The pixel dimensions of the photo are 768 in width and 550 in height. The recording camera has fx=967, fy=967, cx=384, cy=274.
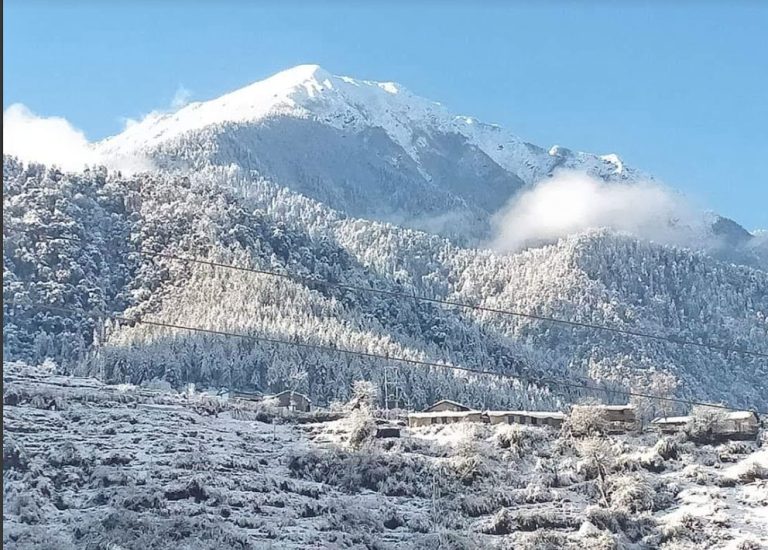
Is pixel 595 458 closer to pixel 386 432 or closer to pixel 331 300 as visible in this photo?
pixel 386 432

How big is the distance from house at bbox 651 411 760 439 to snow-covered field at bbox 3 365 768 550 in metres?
2.00

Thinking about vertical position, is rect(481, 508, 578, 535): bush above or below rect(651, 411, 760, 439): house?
below

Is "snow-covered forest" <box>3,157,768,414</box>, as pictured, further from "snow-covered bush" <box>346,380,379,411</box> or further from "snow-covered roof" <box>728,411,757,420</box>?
"snow-covered roof" <box>728,411,757,420</box>

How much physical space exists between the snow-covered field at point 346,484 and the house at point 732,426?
200 centimetres

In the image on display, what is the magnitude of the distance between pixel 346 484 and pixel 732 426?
2257 centimetres

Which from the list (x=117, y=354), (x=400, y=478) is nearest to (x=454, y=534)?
(x=400, y=478)

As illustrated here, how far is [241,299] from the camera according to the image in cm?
10512

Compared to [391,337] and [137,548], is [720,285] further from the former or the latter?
[137,548]

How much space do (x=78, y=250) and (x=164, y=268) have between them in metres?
9.72

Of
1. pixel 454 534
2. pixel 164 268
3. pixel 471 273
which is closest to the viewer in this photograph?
pixel 454 534

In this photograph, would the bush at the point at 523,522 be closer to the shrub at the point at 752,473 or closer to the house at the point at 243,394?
the shrub at the point at 752,473

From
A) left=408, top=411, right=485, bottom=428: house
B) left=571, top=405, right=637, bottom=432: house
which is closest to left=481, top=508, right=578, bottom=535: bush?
left=571, top=405, right=637, bottom=432: house

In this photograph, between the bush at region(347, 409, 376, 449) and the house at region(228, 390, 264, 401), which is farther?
the house at region(228, 390, 264, 401)

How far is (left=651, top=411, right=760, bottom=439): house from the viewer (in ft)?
164
